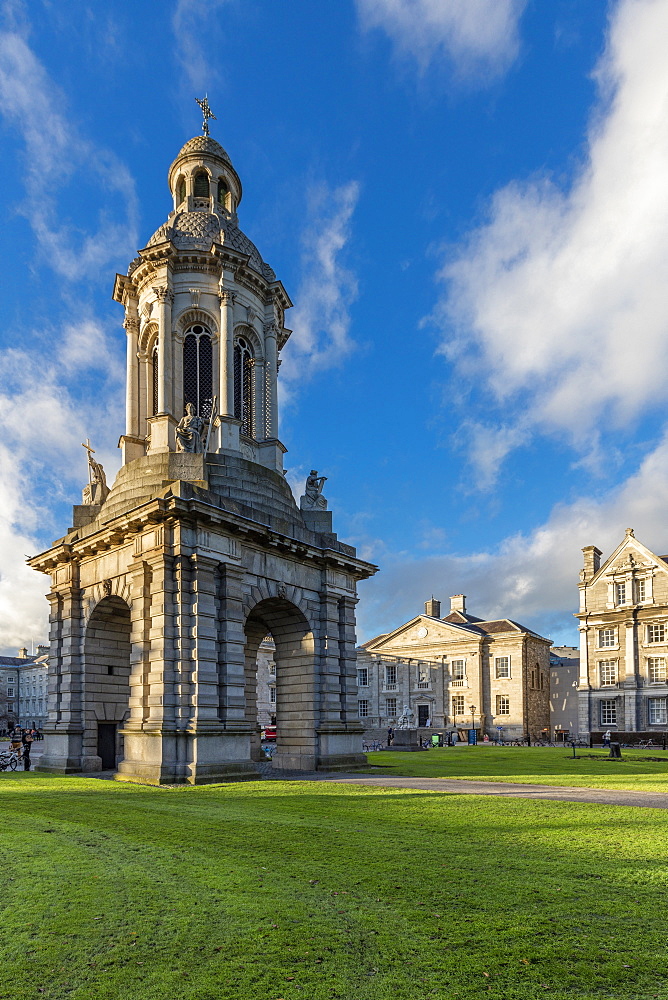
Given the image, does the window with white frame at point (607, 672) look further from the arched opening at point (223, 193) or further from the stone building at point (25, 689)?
the stone building at point (25, 689)

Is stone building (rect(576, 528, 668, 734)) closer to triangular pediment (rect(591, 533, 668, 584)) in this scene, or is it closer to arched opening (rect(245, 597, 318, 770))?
triangular pediment (rect(591, 533, 668, 584))

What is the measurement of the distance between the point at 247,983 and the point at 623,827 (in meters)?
8.52

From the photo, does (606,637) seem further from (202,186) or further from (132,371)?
(202,186)

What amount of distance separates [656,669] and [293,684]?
3673 cm

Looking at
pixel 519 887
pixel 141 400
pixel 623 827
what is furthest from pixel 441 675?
pixel 519 887

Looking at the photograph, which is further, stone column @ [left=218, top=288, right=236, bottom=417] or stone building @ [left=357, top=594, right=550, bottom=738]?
stone building @ [left=357, top=594, right=550, bottom=738]

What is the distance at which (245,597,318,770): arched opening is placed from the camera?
24344 mm

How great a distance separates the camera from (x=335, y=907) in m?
7.25

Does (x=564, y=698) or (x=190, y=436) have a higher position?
(x=190, y=436)

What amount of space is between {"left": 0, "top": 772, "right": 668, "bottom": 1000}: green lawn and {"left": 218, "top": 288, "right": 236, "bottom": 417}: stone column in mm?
17719

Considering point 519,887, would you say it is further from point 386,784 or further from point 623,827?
point 386,784

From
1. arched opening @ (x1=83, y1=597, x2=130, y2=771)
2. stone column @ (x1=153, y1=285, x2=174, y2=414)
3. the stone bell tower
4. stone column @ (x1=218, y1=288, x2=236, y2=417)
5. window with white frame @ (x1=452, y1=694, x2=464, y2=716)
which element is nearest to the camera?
the stone bell tower

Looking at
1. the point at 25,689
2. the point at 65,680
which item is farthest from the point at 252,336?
the point at 25,689

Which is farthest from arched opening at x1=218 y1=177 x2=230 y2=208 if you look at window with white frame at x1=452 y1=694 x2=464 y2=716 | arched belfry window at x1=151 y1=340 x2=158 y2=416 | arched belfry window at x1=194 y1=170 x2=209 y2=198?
window with white frame at x1=452 y1=694 x2=464 y2=716
